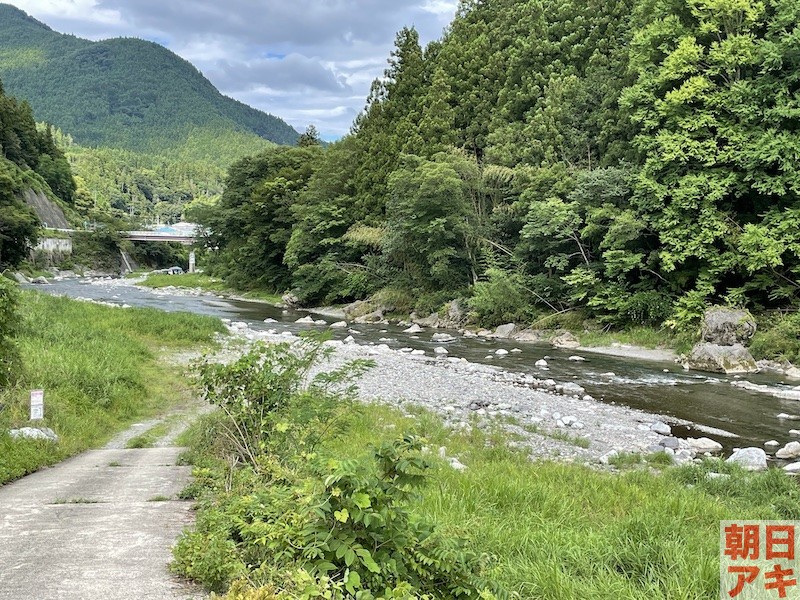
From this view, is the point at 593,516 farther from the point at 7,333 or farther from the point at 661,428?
the point at 7,333

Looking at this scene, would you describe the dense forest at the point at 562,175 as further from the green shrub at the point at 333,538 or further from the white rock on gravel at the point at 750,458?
the green shrub at the point at 333,538

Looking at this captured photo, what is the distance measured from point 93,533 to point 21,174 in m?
70.0

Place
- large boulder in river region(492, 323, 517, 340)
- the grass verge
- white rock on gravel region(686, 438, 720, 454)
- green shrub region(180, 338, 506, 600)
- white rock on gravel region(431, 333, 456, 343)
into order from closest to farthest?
1. green shrub region(180, 338, 506, 600)
2. white rock on gravel region(686, 438, 720, 454)
3. white rock on gravel region(431, 333, 456, 343)
4. large boulder in river region(492, 323, 517, 340)
5. the grass verge

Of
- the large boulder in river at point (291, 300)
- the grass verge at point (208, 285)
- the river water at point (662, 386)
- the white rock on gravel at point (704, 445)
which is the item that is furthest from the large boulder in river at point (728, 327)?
the grass verge at point (208, 285)

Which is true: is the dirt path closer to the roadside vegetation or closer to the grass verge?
the roadside vegetation

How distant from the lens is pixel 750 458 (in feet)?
29.8

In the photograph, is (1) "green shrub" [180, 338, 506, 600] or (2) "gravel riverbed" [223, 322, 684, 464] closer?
(1) "green shrub" [180, 338, 506, 600]

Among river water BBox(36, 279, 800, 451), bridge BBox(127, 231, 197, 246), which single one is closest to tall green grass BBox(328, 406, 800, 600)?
river water BBox(36, 279, 800, 451)

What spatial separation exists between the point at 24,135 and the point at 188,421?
259ft

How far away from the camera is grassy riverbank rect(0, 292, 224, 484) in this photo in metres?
7.56

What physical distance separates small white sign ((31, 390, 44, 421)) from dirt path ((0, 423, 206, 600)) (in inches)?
61.5

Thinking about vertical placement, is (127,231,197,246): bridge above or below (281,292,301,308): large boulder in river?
above

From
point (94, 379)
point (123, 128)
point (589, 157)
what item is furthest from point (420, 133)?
point (123, 128)

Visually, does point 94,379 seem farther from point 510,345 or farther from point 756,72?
point 756,72
